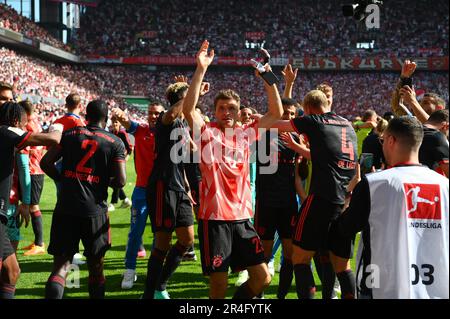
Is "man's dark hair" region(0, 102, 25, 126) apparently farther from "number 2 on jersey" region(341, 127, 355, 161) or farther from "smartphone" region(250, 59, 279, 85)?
"number 2 on jersey" region(341, 127, 355, 161)

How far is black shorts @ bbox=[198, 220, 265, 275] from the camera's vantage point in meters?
4.21

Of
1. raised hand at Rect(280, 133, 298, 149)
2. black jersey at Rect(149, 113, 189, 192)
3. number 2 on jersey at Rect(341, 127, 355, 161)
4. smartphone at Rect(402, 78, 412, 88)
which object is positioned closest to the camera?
number 2 on jersey at Rect(341, 127, 355, 161)

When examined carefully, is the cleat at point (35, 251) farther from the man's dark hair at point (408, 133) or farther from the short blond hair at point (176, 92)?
the man's dark hair at point (408, 133)

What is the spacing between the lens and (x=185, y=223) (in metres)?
5.45

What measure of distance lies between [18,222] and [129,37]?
49081mm

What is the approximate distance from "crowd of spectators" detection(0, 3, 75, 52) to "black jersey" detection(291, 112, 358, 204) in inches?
1417

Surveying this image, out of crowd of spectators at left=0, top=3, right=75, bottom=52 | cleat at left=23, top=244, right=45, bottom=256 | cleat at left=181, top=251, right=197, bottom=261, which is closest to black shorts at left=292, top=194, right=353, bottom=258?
cleat at left=181, top=251, right=197, bottom=261

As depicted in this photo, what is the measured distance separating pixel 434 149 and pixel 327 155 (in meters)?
0.90

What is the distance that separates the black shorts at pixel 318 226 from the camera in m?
4.59

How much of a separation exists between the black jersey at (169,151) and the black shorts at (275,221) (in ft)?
2.94

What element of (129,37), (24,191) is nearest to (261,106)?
(129,37)

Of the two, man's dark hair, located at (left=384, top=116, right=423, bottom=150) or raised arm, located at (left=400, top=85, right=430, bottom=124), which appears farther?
raised arm, located at (left=400, top=85, right=430, bottom=124)

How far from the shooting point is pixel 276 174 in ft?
18.0
